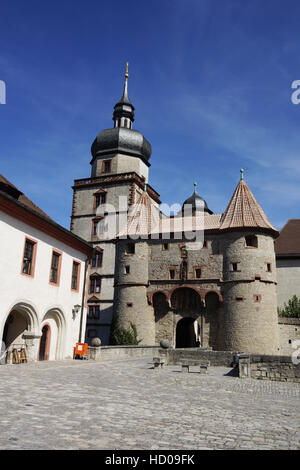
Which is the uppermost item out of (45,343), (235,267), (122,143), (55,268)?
(122,143)

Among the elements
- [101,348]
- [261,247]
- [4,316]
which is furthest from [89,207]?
[4,316]

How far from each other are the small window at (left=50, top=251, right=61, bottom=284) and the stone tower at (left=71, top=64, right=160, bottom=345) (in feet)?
62.0

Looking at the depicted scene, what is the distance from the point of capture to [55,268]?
21062mm

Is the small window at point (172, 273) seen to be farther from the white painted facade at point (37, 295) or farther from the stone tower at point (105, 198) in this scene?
the white painted facade at point (37, 295)

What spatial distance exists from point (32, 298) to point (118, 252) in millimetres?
16894

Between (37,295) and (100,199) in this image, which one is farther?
(100,199)

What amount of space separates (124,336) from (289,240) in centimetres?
2077

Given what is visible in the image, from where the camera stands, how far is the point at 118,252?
35.4 m

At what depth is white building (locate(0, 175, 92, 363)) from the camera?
1722cm

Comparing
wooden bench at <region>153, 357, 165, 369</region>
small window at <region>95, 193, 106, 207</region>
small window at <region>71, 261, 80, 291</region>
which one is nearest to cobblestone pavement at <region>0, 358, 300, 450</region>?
wooden bench at <region>153, 357, 165, 369</region>

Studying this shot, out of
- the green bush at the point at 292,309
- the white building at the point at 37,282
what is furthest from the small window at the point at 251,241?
the white building at the point at 37,282

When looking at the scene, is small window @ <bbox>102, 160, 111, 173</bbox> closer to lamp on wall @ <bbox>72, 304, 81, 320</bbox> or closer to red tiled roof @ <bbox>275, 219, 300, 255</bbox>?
red tiled roof @ <bbox>275, 219, 300, 255</bbox>

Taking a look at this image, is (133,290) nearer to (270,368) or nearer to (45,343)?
(45,343)

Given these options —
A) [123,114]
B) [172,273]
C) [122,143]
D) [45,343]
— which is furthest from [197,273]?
[123,114]
